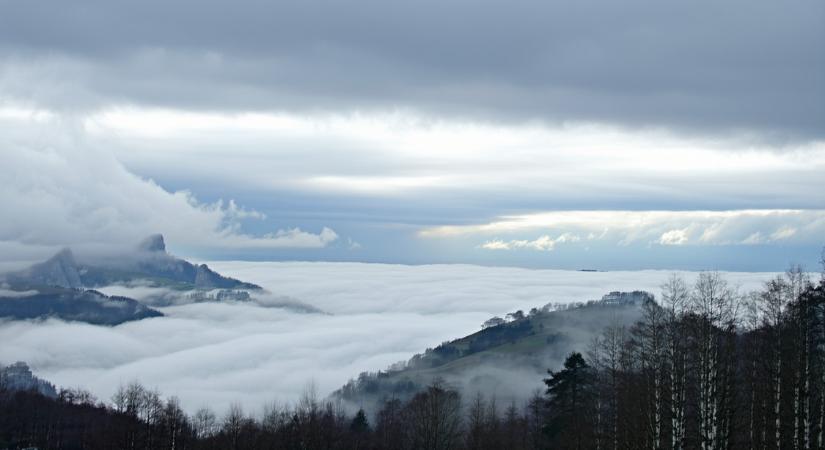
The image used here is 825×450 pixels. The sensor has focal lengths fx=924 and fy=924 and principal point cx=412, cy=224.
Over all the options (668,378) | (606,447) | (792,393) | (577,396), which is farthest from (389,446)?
(792,393)

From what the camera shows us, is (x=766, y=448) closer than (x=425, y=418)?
Yes

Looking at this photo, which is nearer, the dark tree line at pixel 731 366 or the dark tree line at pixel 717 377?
the dark tree line at pixel 731 366

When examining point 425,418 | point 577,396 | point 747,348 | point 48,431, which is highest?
point 747,348

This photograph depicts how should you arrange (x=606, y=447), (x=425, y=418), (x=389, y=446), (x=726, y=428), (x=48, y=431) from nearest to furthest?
(x=726, y=428), (x=606, y=447), (x=425, y=418), (x=389, y=446), (x=48, y=431)

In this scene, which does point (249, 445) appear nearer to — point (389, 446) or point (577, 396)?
point (389, 446)

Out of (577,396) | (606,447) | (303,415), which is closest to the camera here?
(606,447)

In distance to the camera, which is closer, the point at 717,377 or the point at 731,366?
the point at 717,377

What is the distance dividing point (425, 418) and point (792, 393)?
275 feet

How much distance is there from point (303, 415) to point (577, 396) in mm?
83714

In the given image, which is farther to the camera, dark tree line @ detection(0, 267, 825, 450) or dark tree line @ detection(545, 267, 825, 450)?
dark tree line @ detection(0, 267, 825, 450)

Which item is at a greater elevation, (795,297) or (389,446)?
(795,297)

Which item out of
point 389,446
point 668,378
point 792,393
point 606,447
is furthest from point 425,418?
point 792,393

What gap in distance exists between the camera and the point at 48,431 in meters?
184

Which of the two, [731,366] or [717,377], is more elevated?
[731,366]
